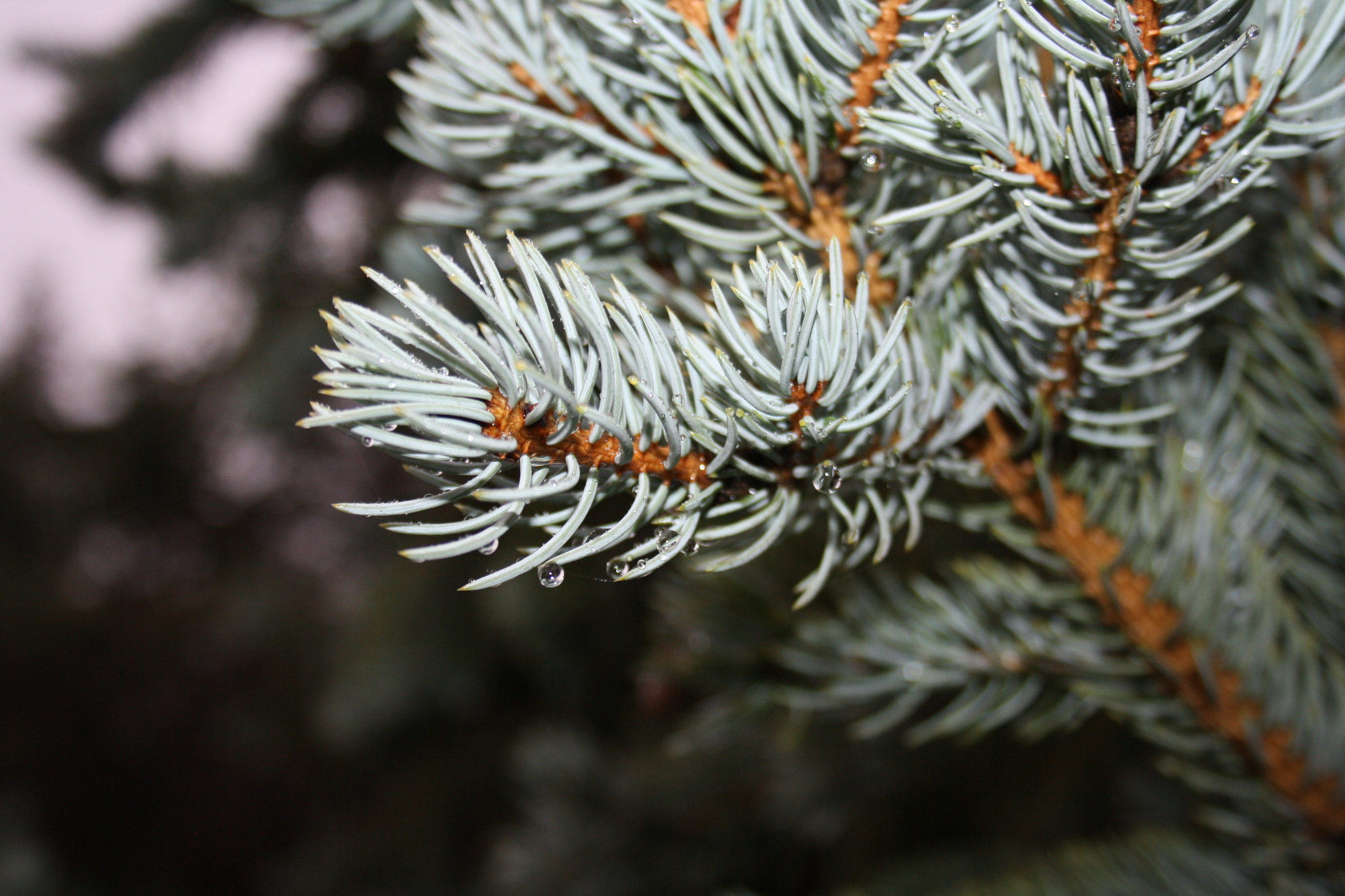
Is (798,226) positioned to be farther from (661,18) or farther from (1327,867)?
(1327,867)

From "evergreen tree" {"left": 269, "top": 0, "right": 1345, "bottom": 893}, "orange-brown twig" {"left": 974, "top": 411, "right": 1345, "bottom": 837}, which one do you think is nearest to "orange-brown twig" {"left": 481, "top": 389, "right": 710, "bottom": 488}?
"evergreen tree" {"left": 269, "top": 0, "right": 1345, "bottom": 893}

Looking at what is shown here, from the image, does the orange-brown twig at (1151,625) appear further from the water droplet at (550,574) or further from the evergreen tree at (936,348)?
the water droplet at (550,574)

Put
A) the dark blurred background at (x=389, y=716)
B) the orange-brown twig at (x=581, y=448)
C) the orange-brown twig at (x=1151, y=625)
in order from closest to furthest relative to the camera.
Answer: the orange-brown twig at (x=581, y=448) < the orange-brown twig at (x=1151, y=625) < the dark blurred background at (x=389, y=716)

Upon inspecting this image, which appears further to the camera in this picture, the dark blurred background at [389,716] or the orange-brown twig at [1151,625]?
the dark blurred background at [389,716]

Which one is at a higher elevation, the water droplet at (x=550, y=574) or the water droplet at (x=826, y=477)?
the water droplet at (x=826, y=477)

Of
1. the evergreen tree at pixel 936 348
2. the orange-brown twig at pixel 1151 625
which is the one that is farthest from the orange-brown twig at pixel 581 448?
the orange-brown twig at pixel 1151 625

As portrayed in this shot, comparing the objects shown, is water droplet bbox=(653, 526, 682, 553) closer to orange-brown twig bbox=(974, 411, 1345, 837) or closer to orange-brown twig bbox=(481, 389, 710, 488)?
orange-brown twig bbox=(481, 389, 710, 488)

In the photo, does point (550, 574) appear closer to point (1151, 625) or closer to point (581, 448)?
point (581, 448)

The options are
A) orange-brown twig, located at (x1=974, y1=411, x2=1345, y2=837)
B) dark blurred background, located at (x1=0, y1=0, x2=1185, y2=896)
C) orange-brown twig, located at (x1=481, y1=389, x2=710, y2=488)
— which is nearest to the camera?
orange-brown twig, located at (x1=481, y1=389, x2=710, y2=488)
